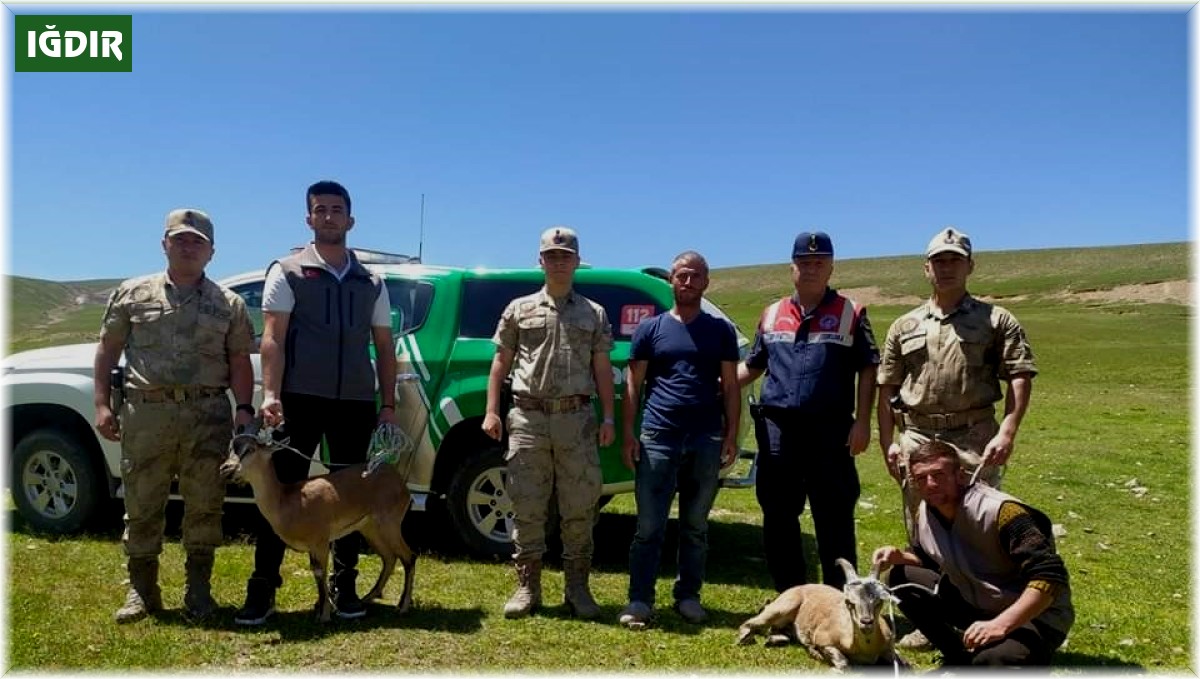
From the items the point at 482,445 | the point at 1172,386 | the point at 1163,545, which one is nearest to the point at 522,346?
the point at 482,445

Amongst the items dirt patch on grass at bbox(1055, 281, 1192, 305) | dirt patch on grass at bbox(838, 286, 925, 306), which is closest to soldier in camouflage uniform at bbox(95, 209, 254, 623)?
dirt patch on grass at bbox(1055, 281, 1192, 305)

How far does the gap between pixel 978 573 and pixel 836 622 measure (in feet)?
2.14

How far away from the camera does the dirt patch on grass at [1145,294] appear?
50.0 m

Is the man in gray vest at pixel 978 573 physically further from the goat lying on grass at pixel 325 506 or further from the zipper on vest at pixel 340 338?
the zipper on vest at pixel 340 338

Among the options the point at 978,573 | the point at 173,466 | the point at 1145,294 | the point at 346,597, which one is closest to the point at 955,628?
the point at 978,573

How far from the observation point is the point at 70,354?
641 cm

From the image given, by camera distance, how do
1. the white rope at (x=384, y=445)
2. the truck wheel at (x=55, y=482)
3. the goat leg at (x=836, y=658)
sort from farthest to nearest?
the truck wheel at (x=55, y=482), the white rope at (x=384, y=445), the goat leg at (x=836, y=658)

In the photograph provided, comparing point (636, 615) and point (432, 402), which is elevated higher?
point (432, 402)

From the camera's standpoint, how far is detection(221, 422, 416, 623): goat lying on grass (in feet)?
14.8

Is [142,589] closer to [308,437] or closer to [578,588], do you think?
[308,437]

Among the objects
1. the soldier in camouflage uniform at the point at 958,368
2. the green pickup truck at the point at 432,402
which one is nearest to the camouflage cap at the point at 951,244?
the soldier in camouflage uniform at the point at 958,368

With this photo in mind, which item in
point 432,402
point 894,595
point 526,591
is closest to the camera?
point 894,595

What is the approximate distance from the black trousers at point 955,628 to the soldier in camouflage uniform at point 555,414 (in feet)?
5.19

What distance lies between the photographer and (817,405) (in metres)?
4.64
